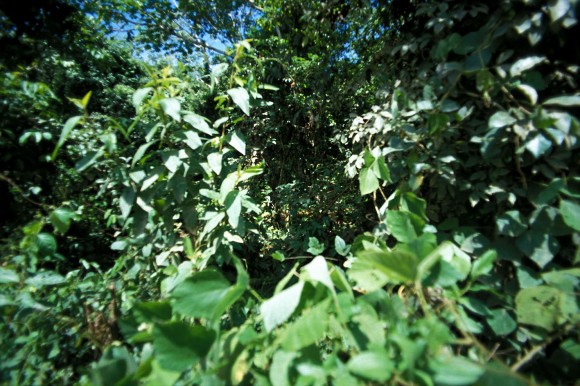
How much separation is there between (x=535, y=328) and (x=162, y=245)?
133 centimetres

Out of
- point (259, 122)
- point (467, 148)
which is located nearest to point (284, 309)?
point (467, 148)

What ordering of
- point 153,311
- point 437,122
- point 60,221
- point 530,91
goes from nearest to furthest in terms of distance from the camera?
1. point 153,311
2. point 530,91
3. point 437,122
4. point 60,221

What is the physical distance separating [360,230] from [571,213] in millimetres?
1278

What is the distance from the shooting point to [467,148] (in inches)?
37.2

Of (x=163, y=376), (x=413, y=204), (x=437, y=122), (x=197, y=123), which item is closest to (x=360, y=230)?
(x=413, y=204)

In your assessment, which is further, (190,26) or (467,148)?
(190,26)

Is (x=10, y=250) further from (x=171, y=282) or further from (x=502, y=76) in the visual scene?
(x=502, y=76)

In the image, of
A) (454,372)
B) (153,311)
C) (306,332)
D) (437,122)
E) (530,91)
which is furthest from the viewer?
(437,122)

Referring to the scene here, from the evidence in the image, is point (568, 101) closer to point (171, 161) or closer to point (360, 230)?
point (171, 161)

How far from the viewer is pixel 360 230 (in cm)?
195

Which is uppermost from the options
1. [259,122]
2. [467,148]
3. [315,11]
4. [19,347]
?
[315,11]

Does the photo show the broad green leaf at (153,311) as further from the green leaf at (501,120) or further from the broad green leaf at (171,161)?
the green leaf at (501,120)

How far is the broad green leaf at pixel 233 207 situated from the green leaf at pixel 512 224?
2.93 ft

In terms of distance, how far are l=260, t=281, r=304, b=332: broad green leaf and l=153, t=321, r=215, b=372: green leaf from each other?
0.13 metres
